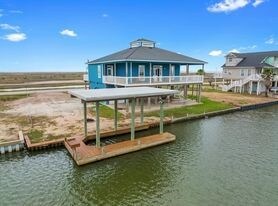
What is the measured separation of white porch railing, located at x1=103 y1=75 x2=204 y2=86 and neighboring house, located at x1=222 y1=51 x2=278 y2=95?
16.0 m

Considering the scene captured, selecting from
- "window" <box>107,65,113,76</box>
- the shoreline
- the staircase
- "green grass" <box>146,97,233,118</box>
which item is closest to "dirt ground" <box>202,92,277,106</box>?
the shoreline

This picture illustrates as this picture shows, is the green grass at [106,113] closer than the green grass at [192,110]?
Yes

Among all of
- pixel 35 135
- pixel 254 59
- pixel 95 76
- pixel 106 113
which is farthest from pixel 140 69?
pixel 254 59

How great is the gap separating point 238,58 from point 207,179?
3915 centimetres

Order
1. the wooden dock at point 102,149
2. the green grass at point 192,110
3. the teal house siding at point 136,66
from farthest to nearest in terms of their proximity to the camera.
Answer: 1. the teal house siding at point 136,66
2. the green grass at point 192,110
3. the wooden dock at point 102,149

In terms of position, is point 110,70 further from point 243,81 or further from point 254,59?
point 254,59

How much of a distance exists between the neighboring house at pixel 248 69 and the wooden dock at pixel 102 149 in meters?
29.7

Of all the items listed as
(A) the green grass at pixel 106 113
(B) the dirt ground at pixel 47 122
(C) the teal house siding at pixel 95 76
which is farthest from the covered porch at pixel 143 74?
(B) the dirt ground at pixel 47 122

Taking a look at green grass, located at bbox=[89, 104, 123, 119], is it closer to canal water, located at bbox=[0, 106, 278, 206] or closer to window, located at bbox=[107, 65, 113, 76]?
window, located at bbox=[107, 65, 113, 76]

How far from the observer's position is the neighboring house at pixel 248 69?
128 ft

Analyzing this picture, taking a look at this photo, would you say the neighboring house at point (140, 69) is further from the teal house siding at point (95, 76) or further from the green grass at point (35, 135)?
the green grass at point (35, 135)

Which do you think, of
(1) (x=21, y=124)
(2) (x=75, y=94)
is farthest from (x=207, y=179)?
(1) (x=21, y=124)

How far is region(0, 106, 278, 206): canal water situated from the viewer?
Result: 9.26 meters

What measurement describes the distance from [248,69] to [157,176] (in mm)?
36532
